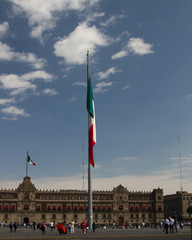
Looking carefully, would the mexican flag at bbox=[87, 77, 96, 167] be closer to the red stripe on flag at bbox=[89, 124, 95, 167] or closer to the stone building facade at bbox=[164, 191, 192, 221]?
the red stripe on flag at bbox=[89, 124, 95, 167]

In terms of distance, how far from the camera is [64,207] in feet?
290

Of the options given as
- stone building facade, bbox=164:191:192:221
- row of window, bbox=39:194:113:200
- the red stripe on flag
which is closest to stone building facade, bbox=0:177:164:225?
row of window, bbox=39:194:113:200

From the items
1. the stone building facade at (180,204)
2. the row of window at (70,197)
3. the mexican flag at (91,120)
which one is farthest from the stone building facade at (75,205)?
the mexican flag at (91,120)

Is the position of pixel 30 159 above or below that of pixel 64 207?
above

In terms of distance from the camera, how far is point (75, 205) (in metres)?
89.2

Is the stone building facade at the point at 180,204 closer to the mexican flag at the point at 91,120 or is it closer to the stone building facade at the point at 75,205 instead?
the stone building facade at the point at 75,205

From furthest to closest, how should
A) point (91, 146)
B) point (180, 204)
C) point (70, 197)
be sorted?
point (180, 204), point (70, 197), point (91, 146)

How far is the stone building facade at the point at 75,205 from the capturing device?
279 ft

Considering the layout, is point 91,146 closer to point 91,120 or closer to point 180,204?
point 91,120

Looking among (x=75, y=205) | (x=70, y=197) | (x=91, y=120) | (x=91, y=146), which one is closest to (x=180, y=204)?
(x=75, y=205)

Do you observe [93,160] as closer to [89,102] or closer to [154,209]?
[89,102]

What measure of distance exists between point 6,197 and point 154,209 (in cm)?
4213

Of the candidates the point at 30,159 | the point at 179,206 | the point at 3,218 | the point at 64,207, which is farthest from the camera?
the point at 179,206

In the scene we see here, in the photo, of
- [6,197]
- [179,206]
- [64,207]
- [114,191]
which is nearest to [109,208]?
[114,191]
